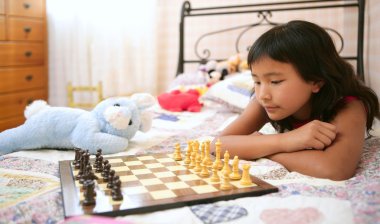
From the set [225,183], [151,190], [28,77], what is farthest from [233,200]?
[28,77]

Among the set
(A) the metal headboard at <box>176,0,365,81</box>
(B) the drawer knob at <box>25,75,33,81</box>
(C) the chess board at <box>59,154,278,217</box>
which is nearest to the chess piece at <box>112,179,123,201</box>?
(C) the chess board at <box>59,154,278,217</box>

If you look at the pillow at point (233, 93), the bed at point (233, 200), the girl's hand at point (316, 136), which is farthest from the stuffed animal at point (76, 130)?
the pillow at point (233, 93)

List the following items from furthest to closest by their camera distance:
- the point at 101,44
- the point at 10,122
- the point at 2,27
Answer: the point at 101,44
the point at 10,122
the point at 2,27

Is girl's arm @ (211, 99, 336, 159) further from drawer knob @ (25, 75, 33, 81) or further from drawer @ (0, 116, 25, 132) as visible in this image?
drawer knob @ (25, 75, 33, 81)

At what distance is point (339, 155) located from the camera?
100cm

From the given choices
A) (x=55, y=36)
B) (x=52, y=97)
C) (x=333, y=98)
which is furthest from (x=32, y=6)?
(x=333, y=98)

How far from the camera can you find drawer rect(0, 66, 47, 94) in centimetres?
283

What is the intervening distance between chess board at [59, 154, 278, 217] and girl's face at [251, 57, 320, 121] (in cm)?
29

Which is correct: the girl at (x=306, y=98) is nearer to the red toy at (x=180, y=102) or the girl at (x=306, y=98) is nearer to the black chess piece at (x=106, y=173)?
the black chess piece at (x=106, y=173)

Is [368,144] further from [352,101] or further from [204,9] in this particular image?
[204,9]

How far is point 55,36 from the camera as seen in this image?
3.30 metres

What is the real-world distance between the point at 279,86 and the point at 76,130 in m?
0.74

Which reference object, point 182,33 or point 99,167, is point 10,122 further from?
point 99,167

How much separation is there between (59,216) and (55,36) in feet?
9.45
